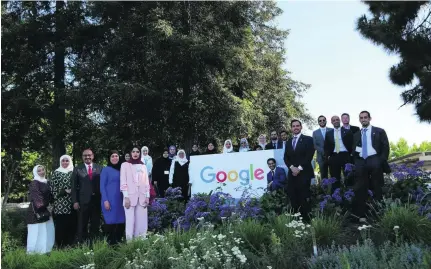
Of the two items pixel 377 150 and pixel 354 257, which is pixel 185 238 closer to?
pixel 354 257

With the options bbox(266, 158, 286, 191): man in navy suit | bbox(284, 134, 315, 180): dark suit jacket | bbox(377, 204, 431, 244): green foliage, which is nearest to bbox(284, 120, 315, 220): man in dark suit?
bbox(284, 134, 315, 180): dark suit jacket

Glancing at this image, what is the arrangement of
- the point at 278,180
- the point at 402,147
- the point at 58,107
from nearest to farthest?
the point at 278,180 → the point at 58,107 → the point at 402,147

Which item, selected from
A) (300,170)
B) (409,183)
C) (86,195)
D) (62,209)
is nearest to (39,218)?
(62,209)

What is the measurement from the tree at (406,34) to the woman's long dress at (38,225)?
317 inches

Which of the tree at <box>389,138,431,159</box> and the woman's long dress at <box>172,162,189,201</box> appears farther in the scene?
the tree at <box>389,138,431,159</box>

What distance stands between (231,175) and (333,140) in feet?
9.09

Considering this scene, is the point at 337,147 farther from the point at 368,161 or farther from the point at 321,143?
the point at 368,161

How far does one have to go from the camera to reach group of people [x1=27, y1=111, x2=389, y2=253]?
737cm

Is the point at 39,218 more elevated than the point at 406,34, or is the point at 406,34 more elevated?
the point at 406,34

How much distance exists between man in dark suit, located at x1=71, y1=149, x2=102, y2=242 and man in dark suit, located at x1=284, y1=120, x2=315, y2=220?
345 centimetres

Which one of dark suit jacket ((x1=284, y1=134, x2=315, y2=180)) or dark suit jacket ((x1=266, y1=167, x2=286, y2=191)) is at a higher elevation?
dark suit jacket ((x1=284, y1=134, x2=315, y2=180))

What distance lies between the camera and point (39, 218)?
8.23 meters

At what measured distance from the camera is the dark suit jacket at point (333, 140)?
8.62 m

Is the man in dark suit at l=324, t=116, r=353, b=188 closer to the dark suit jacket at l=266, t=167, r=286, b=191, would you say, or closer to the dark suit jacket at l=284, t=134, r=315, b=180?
the dark suit jacket at l=266, t=167, r=286, b=191
